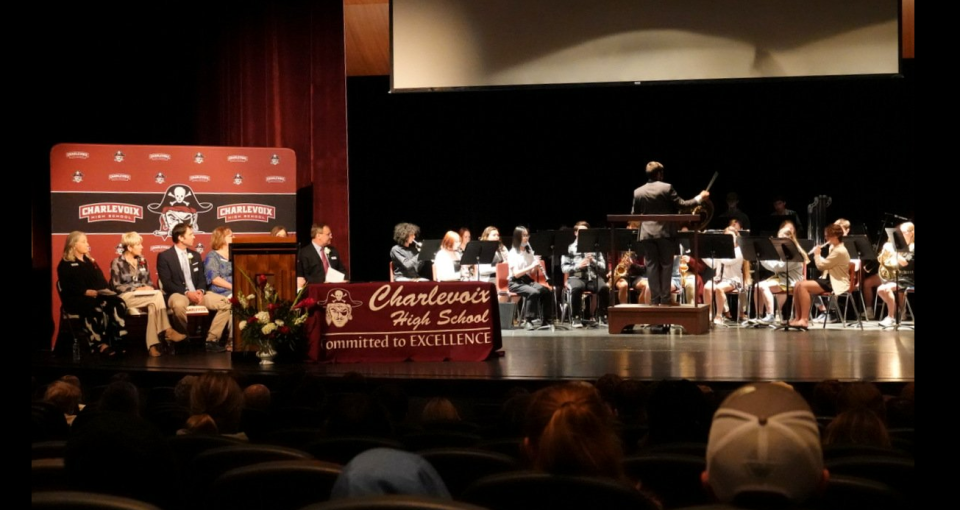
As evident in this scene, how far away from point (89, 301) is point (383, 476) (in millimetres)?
7597

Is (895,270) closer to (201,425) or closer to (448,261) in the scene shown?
(448,261)

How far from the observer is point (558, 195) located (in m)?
15.2

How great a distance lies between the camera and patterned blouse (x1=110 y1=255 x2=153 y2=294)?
8.96 metres

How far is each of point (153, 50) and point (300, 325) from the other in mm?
5812

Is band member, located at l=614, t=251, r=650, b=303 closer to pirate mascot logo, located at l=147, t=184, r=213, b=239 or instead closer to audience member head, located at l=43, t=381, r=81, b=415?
pirate mascot logo, located at l=147, t=184, r=213, b=239

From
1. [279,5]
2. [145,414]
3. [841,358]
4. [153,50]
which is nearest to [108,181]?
[153,50]

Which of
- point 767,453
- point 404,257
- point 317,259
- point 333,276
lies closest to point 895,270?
point 404,257

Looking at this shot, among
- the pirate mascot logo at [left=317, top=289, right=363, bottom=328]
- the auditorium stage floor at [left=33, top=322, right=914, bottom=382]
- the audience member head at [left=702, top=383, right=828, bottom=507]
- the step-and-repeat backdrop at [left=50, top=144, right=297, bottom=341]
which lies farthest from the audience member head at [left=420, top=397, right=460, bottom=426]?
the step-and-repeat backdrop at [left=50, top=144, right=297, bottom=341]

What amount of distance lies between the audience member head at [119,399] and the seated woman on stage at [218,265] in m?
5.54

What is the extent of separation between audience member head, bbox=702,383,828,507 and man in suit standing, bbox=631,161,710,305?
8104mm

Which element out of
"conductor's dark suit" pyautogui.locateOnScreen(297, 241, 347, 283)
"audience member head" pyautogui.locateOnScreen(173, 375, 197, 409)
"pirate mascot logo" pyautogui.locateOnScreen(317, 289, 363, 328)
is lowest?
"audience member head" pyautogui.locateOnScreen(173, 375, 197, 409)

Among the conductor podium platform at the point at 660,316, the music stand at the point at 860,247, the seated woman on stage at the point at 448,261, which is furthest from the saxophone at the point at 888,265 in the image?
the seated woman on stage at the point at 448,261

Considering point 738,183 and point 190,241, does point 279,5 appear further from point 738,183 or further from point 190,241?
point 738,183

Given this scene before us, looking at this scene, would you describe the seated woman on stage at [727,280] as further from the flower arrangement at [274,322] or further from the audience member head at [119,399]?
the audience member head at [119,399]
